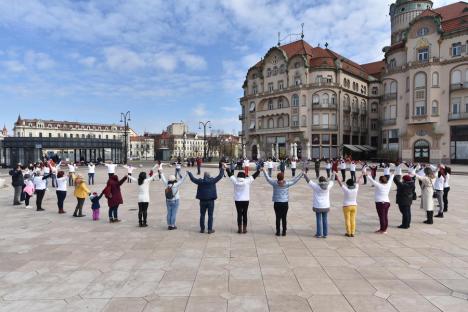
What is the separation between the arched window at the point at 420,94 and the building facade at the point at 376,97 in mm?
122

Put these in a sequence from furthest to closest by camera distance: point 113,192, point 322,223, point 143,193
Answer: point 113,192 < point 143,193 < point 322,223

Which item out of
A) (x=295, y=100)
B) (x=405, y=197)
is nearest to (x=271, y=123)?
(x=295, y=100)

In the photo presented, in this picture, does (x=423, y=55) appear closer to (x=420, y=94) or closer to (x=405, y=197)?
(x=420, y=94)

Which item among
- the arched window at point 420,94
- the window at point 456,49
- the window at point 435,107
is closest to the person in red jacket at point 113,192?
the arched window at point 420,94

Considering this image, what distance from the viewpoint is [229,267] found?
6.06 metres

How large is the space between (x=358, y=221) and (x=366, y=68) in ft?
223

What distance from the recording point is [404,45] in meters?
46.2

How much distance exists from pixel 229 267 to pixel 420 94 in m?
47.8

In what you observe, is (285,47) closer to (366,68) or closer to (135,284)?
(366,68)

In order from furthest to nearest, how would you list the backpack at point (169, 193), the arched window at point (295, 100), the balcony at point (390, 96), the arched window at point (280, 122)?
the arched window at point (280, 122)
the arched window at point (295, 100)
the balcony at point (390, 96)
the backpack at point (169, 193)

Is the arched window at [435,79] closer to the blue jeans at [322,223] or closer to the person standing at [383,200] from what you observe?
the person standing at [383,200]

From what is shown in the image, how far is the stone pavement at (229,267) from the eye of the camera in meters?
4.65

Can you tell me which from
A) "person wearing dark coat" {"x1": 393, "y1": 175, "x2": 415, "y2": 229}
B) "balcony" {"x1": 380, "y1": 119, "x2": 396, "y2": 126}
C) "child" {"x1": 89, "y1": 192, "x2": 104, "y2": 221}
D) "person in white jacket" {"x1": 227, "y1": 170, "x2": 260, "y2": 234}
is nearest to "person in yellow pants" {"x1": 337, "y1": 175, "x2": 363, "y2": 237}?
"person wearing dark coat" {"x1": 393, "y1": 175, "x2": 415, "y2": 229}

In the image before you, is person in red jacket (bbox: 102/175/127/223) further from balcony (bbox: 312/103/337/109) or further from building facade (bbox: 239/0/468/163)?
balcony (bbox: 312/103/337/109)
